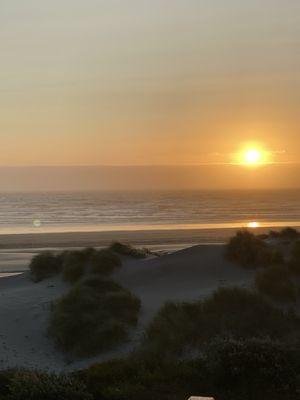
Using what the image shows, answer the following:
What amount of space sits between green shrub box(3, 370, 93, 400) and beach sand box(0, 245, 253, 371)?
3219 mm

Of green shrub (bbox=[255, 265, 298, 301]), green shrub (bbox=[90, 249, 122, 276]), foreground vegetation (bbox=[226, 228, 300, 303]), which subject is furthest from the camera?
green shrub (bbox=[90, 249, 122, 276])

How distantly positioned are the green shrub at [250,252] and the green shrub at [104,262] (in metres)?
3.45

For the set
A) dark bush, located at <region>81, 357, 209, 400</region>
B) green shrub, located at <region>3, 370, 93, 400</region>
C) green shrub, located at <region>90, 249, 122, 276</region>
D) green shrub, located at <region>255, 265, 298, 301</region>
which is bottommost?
dark bush, located at <region>81, 357, 209, 400</region>

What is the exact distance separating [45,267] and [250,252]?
22.1 feet

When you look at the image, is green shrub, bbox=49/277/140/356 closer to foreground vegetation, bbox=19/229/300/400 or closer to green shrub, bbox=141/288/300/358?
foreground vegetation, bbox=19/229/300/400

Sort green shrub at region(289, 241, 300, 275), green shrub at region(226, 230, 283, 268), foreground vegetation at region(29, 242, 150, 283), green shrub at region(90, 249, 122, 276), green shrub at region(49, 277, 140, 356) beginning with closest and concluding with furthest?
green shrub at region(49, 277, 140, 356), green shrub at region(289, 241, 300, 275), green shrub at region(226, 230, 283, 268), green shrub at region(90, 249, 122, 276), foreground vegetation at region(29, 242, 150, 283)

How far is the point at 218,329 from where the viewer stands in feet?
38.5

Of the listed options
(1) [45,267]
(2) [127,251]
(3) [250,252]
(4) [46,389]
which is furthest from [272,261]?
(4) [46,389]

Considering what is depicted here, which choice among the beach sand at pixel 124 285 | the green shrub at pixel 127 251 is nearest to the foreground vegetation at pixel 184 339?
the beach sand at pixel 124 285

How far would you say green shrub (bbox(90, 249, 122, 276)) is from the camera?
17750 millimetres

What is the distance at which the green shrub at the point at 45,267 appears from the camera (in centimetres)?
1930

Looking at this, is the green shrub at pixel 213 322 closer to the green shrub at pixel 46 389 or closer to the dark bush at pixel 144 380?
the dark bush at pixel 144 380

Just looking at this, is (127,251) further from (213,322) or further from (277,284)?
(213,322)

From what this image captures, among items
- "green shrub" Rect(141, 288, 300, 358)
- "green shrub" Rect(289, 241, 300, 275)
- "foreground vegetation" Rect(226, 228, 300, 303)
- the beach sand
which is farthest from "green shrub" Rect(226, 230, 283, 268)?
"green shrub" Rect(141, 288, 300, 358)
